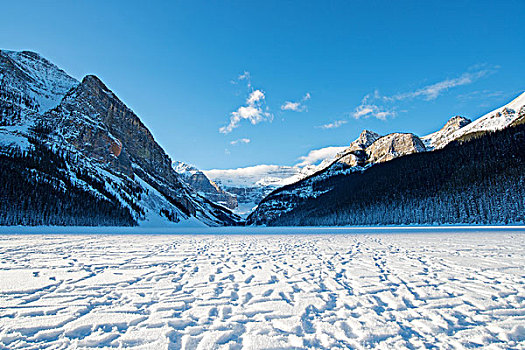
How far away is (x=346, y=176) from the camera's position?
19638 centimetres

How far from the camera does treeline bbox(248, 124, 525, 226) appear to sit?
192 ft

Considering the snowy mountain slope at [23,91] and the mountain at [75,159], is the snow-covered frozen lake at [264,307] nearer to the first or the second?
the mountain at [75,159]

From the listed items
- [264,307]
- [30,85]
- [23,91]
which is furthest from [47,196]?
[30,85]

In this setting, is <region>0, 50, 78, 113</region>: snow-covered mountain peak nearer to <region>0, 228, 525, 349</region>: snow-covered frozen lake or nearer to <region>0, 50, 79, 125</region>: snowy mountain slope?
<region>0, 50, 79, 125</region>: snowy mountain slope

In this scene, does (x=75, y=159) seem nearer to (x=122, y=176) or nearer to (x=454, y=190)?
(x=122, y=176)

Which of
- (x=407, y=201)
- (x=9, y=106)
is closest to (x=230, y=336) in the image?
(x=407, y=201)

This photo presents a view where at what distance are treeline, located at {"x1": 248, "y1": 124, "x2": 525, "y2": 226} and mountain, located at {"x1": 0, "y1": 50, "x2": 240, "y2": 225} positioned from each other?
316ft

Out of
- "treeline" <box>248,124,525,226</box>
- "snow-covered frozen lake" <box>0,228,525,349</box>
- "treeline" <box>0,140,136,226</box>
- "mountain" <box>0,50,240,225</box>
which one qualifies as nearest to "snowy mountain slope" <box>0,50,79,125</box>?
Result: "mountain" <box>0,50,240,225</box>

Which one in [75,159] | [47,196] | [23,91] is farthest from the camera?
[23,91]

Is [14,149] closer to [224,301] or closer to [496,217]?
[224,301]

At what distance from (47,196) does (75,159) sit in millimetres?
45036

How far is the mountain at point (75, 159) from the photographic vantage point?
236 feet

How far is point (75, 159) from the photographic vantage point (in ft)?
361

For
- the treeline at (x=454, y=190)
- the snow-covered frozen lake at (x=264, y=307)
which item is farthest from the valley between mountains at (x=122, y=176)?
the snow-covered frozen lake at (x=264, y=307)
